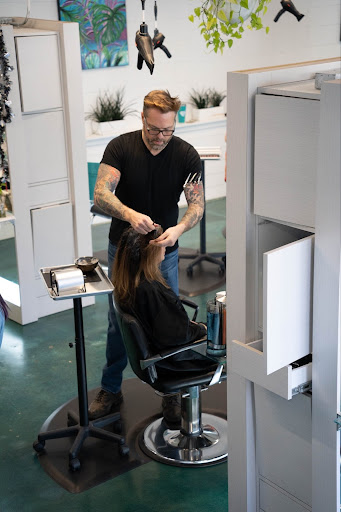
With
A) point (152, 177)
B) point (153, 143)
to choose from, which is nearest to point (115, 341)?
point (152, 177)

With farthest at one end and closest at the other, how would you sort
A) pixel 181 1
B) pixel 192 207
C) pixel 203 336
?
1. pixel 181 1
2. pixel 192 207
3. pixel 203 336

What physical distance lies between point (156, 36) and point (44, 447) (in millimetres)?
3688

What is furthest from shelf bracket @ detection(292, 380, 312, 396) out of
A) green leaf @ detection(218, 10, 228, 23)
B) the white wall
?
the white wall

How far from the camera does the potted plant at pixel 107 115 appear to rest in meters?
7.34

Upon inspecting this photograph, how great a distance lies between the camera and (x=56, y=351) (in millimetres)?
4852

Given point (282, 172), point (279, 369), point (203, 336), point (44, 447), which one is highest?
point (282, 172)

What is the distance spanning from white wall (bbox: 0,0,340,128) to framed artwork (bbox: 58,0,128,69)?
0.09 metres

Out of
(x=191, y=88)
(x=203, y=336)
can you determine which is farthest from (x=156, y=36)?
(x=203, y=336)

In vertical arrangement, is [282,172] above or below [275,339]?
above

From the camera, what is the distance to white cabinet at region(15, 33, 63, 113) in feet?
15.8

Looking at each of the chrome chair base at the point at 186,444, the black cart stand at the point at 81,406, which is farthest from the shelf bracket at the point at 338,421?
the chrome chair base at the point at 186,444

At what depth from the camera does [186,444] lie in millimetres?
3715

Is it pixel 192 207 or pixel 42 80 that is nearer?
pixel 192 207

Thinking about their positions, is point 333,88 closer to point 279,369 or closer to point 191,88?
point 279,369
